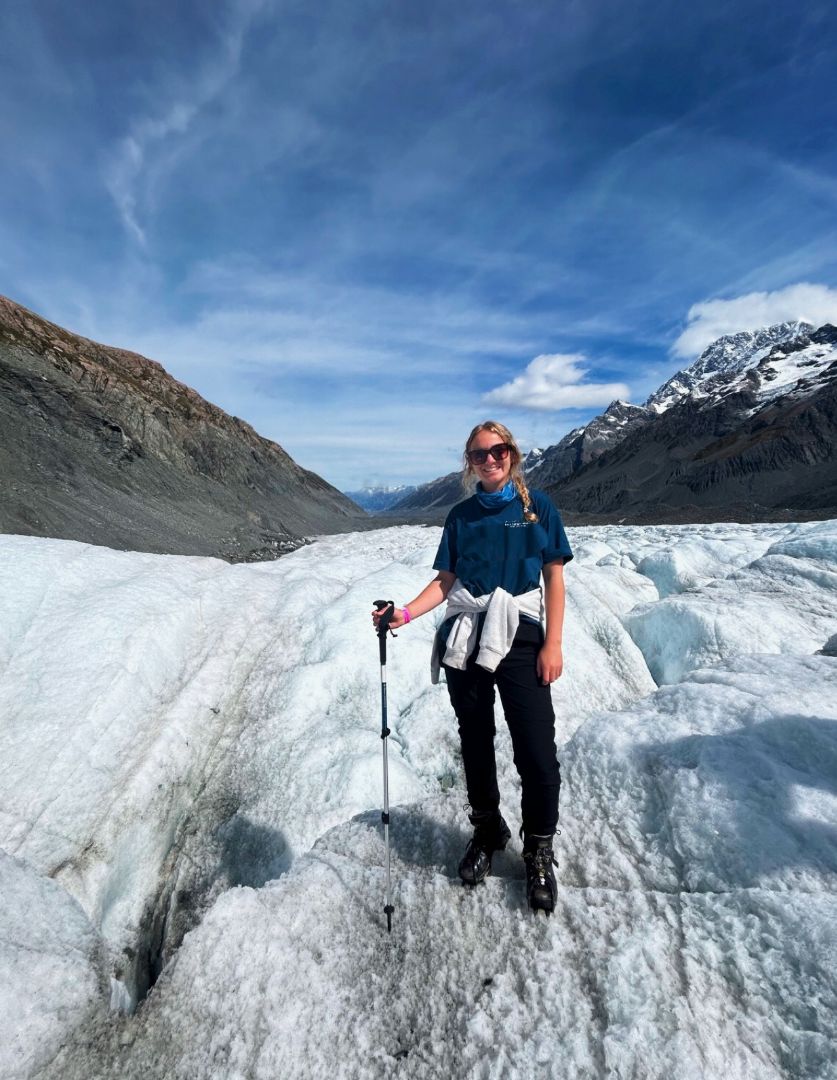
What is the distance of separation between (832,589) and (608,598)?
13.1ft

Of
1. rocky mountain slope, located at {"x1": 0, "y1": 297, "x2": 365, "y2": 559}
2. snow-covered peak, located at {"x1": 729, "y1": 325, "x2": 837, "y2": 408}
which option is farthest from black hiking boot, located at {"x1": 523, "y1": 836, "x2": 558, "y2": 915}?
snow-covered peak, located at {"x1": 729, "y1": 325, "x2": 837, "y2": 408}

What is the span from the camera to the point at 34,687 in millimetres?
6684

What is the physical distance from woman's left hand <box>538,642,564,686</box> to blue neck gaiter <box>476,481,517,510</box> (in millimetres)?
1053

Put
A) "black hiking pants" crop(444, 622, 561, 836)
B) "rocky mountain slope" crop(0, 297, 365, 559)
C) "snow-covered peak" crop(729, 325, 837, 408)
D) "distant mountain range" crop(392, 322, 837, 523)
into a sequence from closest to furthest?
"black hiking pants" crop(444, 622, 561, 836) → "rocky mountain slope" crop(0, 297, 365, 559) → "distant mountain range" crop(392, 322, 837, 523) → "snow-covered peak" crop(729, 325, 837, 408)

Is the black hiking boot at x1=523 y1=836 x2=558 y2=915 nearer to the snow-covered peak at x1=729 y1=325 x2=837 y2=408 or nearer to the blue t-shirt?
the blue t-shirt

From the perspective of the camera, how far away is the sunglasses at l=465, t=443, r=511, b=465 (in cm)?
384

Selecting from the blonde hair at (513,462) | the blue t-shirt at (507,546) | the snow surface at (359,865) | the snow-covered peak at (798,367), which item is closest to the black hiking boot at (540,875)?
the snow surface at (359,865)

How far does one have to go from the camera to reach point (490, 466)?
382 cm

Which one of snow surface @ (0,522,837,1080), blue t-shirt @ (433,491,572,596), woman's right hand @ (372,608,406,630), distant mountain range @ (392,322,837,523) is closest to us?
snow surface @ (0,522,837,1080)

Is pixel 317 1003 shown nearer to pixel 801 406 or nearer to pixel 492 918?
pixel 492 918

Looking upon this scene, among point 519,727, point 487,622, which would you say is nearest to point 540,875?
point 519,727

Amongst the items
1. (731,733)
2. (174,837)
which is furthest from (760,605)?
(174,837)

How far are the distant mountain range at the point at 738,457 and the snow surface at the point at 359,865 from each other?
7090cm

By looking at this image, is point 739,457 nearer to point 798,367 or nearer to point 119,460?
point 798,367
